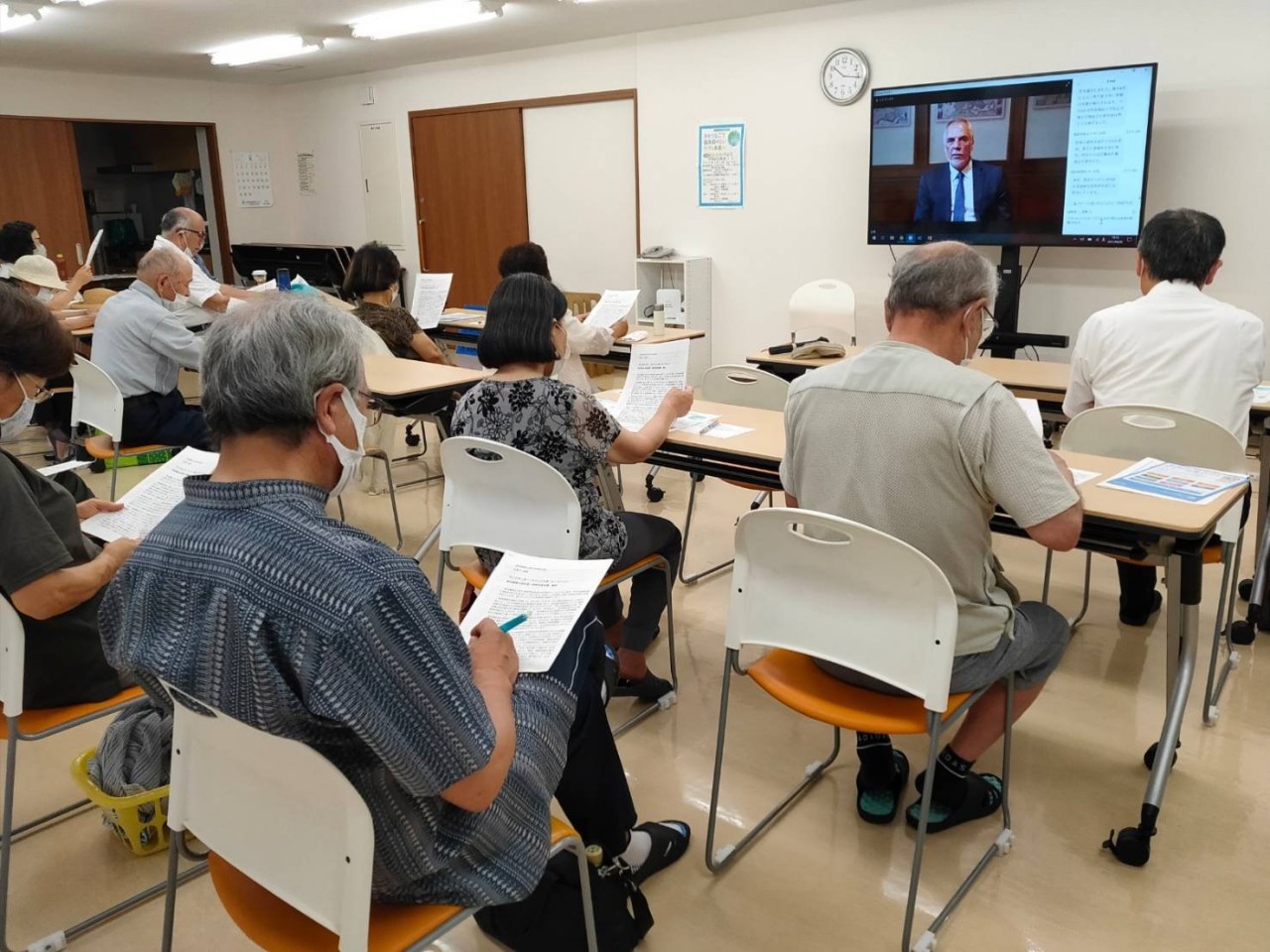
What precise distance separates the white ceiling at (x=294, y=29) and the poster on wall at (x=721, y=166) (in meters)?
0.71

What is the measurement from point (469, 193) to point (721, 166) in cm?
265

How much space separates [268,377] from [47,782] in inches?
71.8

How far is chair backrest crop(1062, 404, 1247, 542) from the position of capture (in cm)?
226

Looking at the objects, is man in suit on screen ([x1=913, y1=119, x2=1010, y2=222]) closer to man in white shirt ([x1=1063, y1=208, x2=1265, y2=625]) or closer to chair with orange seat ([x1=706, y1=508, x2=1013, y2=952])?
man in white shirt ([x1=1063, y1=208, x2=1265, y2=625])

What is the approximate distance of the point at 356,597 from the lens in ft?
3.20

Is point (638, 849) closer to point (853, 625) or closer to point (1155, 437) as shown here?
point (853, 625)

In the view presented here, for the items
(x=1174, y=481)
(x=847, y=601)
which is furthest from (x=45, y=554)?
(x=1174, y=481)

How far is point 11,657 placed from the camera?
1.56m

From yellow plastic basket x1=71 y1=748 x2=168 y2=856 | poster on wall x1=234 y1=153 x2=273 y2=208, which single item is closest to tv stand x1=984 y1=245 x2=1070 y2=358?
yellow plastic basket x1=71 y1=748 x2=168 y2=856

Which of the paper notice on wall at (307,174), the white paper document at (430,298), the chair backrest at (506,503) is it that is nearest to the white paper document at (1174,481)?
the chair backrest at (506,503)

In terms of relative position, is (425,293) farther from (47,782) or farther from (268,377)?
(268,377)

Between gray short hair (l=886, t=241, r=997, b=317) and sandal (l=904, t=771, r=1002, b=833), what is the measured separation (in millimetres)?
1005

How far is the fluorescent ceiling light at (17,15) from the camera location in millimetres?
5590

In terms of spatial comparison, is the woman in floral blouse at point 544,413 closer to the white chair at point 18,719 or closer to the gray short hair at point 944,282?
the gray short hair at point 944,282
